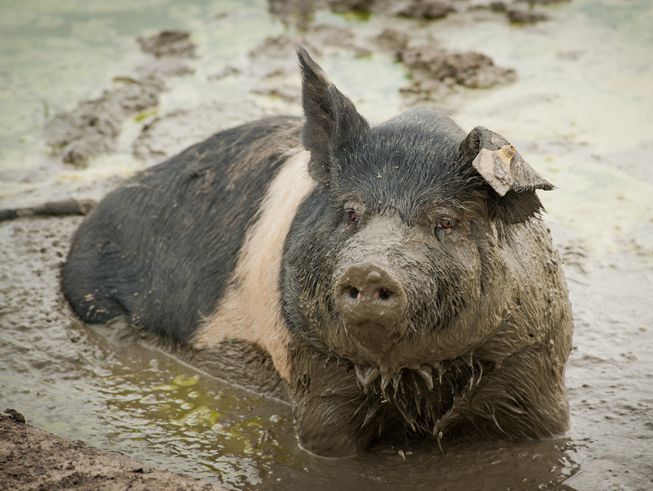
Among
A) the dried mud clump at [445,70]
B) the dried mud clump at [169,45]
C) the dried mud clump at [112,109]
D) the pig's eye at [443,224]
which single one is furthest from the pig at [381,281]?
the dried mud clump at [169,45]

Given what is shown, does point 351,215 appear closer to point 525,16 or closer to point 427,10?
point 525,16

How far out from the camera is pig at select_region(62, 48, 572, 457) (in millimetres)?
4422

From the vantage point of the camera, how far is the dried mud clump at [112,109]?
30.5 ft

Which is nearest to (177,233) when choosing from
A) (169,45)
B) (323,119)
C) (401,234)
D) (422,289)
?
(323,119)

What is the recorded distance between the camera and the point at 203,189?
661 cm

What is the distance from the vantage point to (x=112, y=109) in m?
9.90

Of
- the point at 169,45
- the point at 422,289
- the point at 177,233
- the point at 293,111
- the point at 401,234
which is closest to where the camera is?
the point at 422,289

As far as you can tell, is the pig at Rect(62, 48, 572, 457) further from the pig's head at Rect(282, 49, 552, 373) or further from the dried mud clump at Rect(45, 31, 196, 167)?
the dried mud clump at Rect(45, 31, 196, 167)

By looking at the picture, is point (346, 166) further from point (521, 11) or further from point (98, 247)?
point (521, 11)

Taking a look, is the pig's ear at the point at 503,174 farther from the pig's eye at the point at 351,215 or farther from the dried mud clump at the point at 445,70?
the dried mud clump at the point at 445,70

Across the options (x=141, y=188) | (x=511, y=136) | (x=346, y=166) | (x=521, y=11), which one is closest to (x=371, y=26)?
(x=521, y=11)

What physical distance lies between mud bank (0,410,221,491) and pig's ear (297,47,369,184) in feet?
5.03

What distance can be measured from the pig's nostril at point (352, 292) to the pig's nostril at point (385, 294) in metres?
0.09

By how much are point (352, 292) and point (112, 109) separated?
6.25 m
